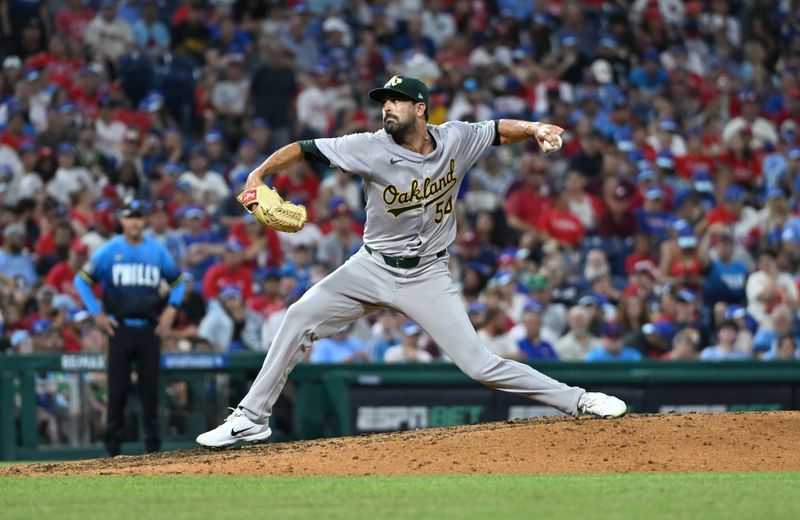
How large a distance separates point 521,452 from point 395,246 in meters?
1.33

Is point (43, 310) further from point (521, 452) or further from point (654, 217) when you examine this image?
point (654, 217)

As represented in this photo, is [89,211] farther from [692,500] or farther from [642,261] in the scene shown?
[692,500]

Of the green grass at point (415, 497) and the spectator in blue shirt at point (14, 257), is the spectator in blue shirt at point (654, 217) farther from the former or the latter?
the green grass at point (415, 497)

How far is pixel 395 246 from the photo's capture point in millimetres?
7652

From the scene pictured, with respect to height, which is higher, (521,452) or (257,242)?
(257,242)

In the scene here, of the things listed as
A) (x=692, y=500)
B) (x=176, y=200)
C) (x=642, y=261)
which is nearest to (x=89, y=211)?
(x=176, y=200)

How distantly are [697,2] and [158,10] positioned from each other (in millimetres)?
8424

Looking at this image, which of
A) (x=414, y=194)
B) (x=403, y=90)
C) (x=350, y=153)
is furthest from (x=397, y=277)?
(x=403, y=90)

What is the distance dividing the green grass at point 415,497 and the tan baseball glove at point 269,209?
1.36 meters

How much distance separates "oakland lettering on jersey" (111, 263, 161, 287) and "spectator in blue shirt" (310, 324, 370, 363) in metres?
2.71

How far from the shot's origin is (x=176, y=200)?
15016 millimetres

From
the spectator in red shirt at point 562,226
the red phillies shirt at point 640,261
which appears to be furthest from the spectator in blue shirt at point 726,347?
the spectator in red shirt at point 562,226

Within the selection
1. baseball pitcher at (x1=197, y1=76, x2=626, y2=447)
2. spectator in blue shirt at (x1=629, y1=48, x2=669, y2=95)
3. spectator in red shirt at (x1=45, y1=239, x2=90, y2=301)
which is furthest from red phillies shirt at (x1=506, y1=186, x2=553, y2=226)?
baseball pitcher at (x1=197, y1=76, x2=626, y2=447)

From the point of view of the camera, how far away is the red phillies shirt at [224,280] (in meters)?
13.9
